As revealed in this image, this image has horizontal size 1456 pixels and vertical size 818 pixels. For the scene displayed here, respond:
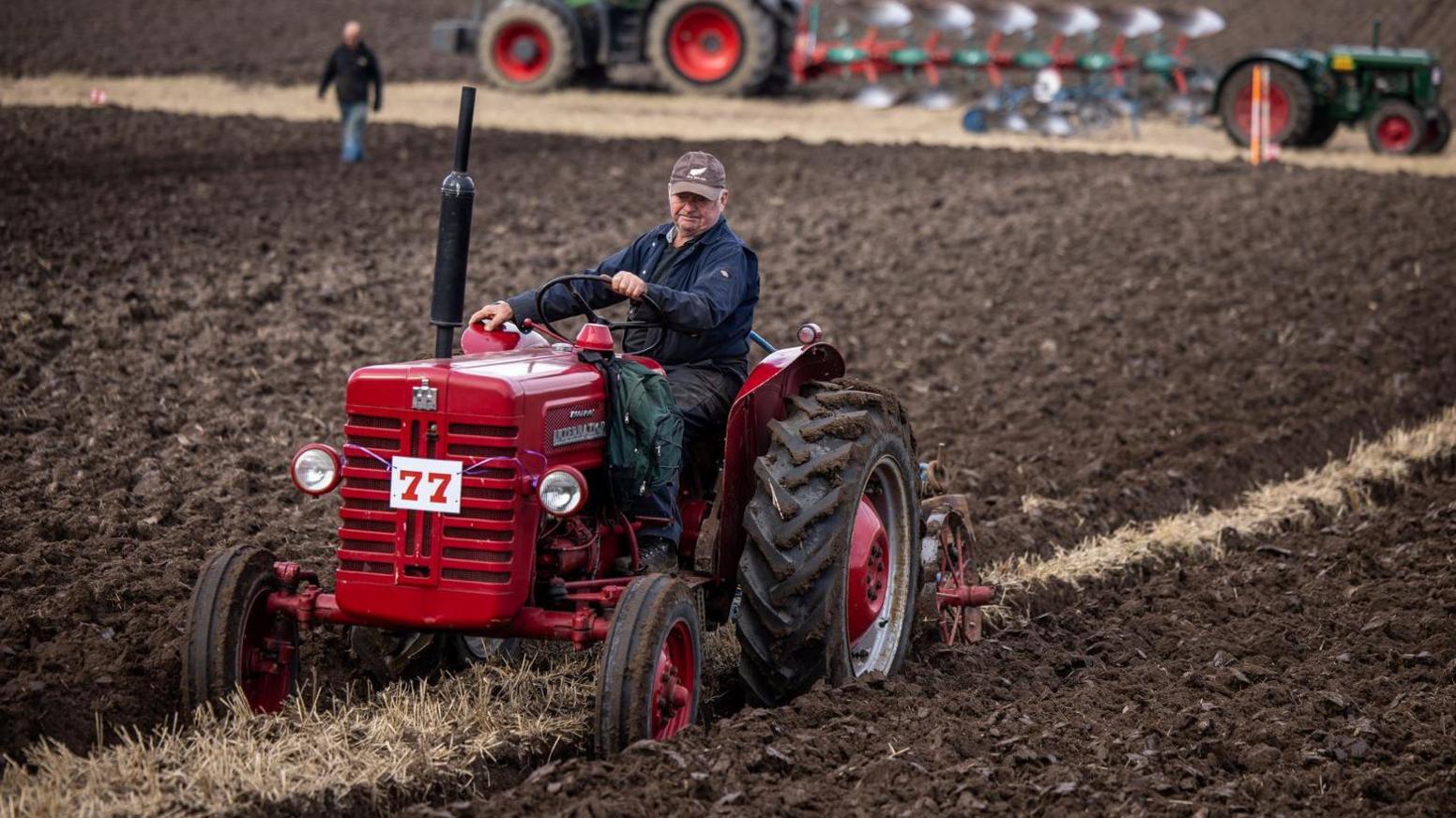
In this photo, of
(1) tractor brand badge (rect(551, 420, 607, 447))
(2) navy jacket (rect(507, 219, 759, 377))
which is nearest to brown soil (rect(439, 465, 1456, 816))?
(1) tractor brand badge (rect(551, 420, 607, 447))

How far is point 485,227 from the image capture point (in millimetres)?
14625

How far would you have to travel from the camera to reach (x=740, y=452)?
17.6 feet

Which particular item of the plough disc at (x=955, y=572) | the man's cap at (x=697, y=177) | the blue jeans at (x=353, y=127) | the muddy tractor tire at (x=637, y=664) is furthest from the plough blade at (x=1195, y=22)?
the muddy tractor tire at (x=637, y=664)

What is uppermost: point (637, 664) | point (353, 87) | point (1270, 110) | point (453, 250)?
point (1270, 110)

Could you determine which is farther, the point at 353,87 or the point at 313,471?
the point at 353,87

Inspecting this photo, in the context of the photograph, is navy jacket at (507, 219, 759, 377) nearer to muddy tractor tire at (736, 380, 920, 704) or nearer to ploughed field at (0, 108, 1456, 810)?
muddy tractor tire at (736, 380, 920, 704)

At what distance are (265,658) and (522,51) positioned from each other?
69.6 ft

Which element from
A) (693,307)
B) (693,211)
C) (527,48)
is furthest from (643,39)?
(693,307)

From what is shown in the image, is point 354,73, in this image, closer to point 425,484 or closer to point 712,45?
point 712,45

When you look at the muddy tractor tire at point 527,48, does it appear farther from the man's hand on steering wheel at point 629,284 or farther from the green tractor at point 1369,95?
the man's hand on steering wheel at point 629,284

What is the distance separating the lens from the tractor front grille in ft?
15.5

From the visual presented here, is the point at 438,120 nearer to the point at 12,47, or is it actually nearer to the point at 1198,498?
the point at 12,47

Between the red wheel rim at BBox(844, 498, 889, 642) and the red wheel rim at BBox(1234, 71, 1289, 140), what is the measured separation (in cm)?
1619

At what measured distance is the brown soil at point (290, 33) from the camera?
25938 mm
